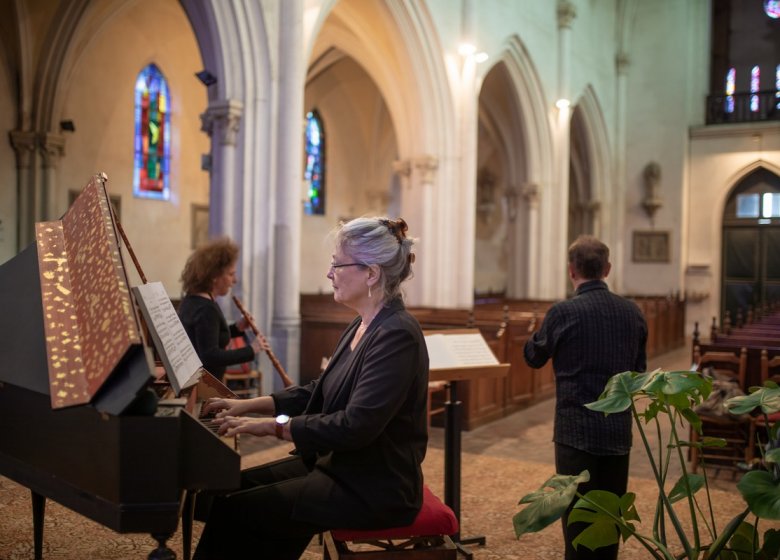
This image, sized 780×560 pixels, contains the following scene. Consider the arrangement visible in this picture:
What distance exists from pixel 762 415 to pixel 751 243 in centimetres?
1674

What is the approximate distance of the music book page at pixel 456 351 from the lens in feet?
13.3

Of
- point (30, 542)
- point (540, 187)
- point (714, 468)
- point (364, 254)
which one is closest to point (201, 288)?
point (30, 542)

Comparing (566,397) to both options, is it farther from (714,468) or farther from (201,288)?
(714,468)

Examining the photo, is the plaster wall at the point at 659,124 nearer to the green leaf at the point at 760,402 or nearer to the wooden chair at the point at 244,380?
the wooden chair at the point at 244,380

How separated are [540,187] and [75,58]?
9.85 metres

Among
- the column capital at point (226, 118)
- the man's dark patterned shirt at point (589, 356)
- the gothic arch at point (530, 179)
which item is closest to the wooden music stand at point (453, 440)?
the man's dark patterned shirt at point (589, 356)

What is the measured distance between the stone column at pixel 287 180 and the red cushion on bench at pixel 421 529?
6223 millimetres

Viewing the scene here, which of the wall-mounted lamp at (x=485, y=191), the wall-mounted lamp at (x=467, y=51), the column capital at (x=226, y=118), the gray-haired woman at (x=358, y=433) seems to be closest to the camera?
the gray-haired woman at (x=358, y=433)

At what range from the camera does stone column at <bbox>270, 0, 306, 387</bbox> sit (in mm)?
→ 8695

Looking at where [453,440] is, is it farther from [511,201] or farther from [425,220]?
[511,201]

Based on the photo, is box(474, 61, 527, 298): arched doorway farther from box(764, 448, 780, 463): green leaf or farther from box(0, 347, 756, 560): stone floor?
box(764, 448, 780, 463): green leaf

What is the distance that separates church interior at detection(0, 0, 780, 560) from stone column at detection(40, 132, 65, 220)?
0.12ft

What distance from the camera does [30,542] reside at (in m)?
3.83

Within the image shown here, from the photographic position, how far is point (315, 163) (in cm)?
1920
